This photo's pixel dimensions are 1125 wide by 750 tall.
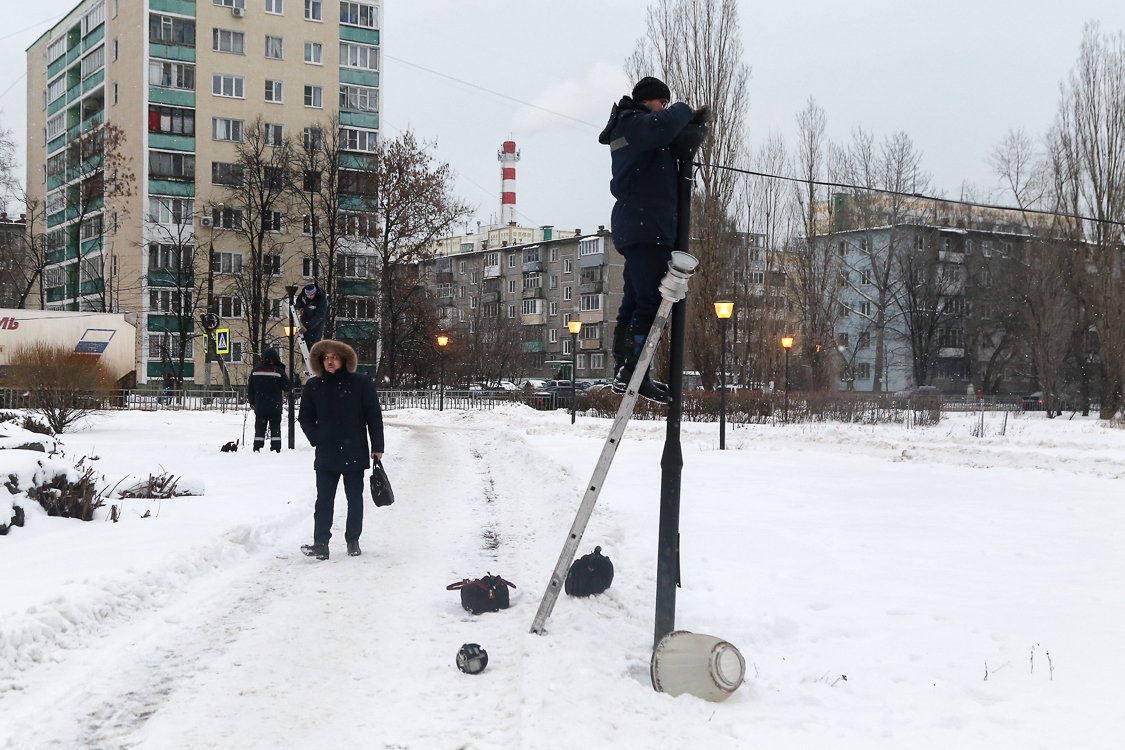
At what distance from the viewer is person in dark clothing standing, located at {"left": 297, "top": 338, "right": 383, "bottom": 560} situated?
25.0ft

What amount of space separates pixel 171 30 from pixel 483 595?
62808mm

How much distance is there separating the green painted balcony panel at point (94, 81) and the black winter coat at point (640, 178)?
69.1 metres

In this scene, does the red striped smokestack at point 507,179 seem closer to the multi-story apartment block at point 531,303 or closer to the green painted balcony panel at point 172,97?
the multi-story apartment block at point 531,303

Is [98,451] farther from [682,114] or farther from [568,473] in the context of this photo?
[682,114]

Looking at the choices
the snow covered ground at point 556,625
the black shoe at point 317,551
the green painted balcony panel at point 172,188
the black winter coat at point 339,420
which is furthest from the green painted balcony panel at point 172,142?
the black shoe at point 317,551

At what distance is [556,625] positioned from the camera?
197 inches

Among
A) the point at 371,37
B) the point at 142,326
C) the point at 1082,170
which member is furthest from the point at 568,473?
the point at 371,37

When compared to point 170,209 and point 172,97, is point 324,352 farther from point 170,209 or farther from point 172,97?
point 172,97

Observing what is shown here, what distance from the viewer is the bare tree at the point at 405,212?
49312mm

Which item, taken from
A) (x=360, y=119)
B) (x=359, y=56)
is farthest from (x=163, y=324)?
(x=359, y=56)

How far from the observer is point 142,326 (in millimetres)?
56938

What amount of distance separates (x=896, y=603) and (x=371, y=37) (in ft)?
212

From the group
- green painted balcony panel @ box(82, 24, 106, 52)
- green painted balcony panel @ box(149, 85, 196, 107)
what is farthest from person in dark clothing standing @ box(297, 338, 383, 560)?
green painted balcony panel @ box(82, 24, 106, 52)

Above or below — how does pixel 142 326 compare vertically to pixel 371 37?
below
